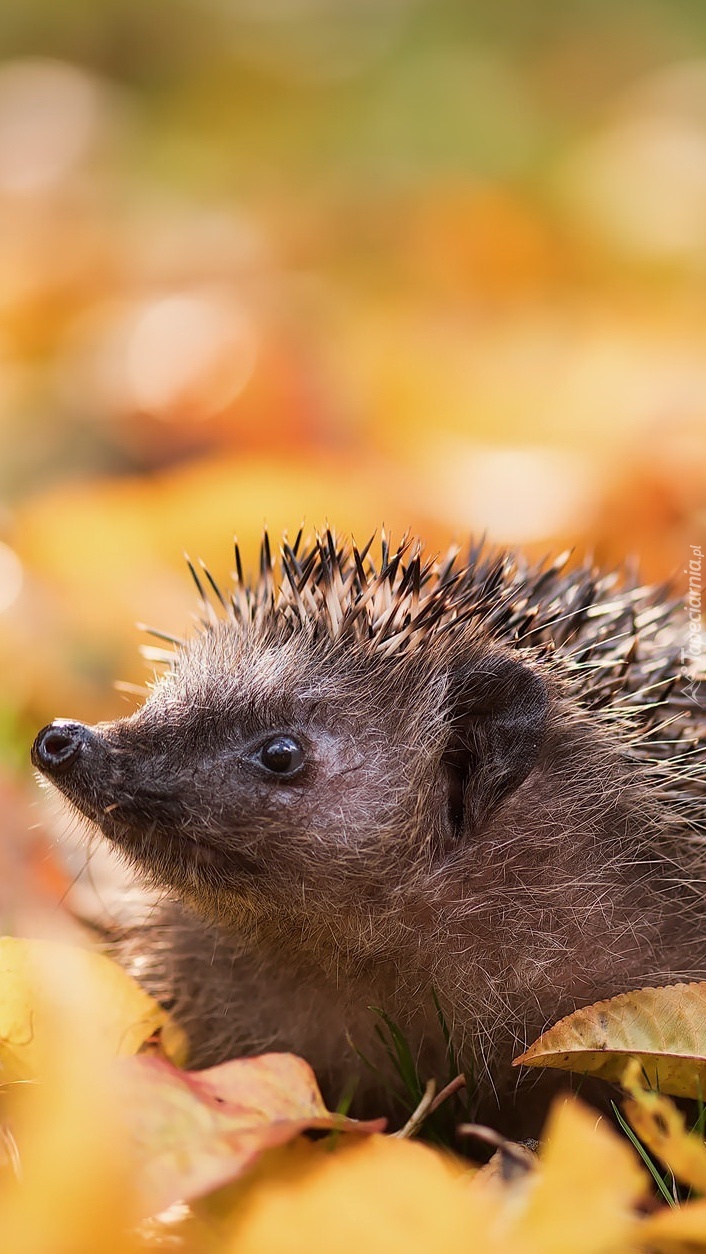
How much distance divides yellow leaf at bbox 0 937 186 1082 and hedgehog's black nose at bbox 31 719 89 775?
0.21 meters

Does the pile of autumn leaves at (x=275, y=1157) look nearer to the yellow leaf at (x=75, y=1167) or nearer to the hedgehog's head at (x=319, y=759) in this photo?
the yellow leaf at (x=75, y=1167)

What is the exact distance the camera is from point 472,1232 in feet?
3.09

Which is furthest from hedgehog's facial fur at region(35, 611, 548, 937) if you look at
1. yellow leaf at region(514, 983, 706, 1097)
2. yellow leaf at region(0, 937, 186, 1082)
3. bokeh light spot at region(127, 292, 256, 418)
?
bokeh light spot at region(127, 292, 256, 418)

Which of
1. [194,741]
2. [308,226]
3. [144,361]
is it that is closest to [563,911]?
[194,741]

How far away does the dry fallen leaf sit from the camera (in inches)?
41.9

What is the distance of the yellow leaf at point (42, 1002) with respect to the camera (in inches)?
51.8

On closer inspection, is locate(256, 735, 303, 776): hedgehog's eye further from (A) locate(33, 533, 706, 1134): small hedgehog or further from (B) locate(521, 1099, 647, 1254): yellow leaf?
(B) locate(521, 1099, 647, 1254): yellow leaf

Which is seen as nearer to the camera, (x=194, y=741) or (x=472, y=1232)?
(x=472, y=1232)

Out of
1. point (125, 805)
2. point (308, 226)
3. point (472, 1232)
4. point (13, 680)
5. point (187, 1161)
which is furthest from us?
point (308, 226)

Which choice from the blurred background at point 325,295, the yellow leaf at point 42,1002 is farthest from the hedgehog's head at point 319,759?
the blurred background at point 325,295

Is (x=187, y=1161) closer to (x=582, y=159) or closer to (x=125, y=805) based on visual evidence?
(x=125, y=805)

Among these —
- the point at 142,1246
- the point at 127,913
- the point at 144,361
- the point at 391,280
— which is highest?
the point at 391,280

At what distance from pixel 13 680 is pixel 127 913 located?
23.9 inches

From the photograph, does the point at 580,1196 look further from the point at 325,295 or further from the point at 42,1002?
the point at 325,295
